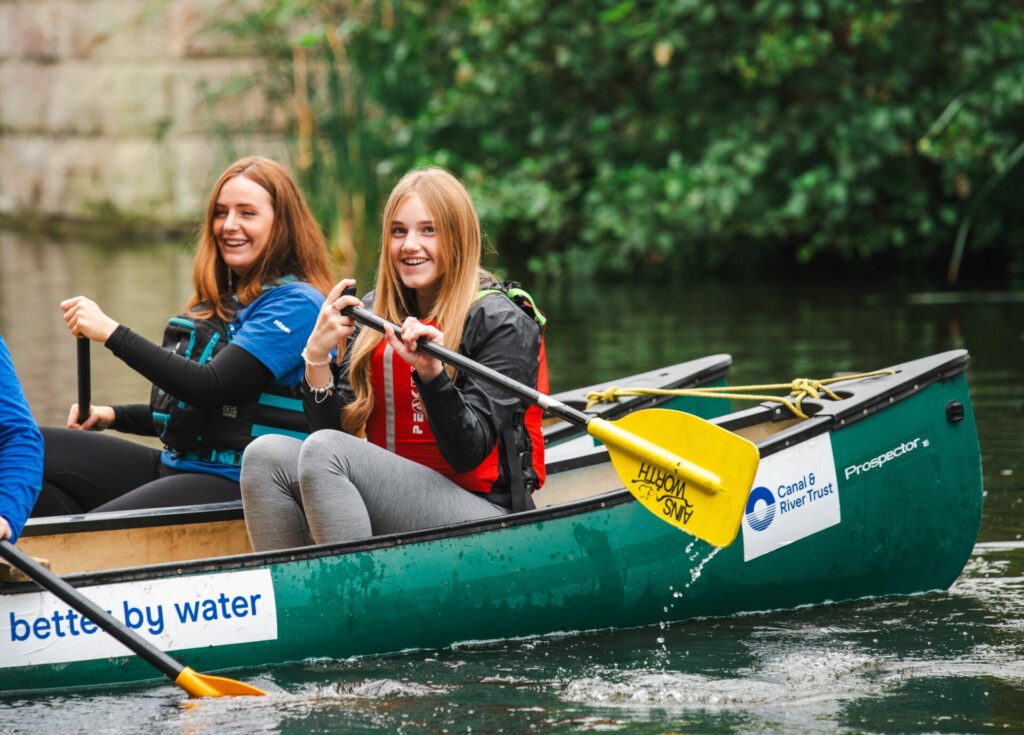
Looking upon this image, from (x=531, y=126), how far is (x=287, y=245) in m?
7.80

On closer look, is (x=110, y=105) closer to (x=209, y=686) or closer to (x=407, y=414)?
(x=407, y=414)

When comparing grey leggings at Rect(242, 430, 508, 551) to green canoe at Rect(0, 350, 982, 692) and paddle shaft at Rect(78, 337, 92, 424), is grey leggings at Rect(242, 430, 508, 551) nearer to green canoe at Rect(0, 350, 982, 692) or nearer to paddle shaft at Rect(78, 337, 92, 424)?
green canoe at Rect(0, 350, 982, 692)

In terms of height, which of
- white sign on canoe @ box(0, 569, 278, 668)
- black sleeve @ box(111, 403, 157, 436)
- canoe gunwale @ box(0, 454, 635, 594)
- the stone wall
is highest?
the stone wall

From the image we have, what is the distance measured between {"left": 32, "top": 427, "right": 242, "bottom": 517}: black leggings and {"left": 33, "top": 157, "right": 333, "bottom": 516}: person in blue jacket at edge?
0.05 ft

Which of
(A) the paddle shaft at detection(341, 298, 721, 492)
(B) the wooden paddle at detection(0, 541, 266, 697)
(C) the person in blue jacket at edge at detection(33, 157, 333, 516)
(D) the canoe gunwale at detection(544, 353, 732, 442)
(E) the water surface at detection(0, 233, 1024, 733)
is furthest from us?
(D) the canoe gunwale at detection(544, 353, 732, 442)

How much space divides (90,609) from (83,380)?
97cm

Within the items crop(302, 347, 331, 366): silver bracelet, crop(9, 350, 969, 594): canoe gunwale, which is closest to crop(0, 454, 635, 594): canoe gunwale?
crop(9, 350, 969, 594): canoe gunwale

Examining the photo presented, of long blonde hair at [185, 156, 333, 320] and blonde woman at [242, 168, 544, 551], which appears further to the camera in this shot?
long blonde hair at [185, 156, 333, 320]

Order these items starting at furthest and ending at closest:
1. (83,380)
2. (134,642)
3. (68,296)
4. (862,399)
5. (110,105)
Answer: (110,105), (68,296), (83,380), (862,399), (134,642)

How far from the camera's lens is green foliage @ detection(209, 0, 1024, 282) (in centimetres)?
1004

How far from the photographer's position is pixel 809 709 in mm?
3223

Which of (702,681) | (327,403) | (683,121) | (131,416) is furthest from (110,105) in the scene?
(702,681)

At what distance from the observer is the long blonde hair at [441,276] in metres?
3.60

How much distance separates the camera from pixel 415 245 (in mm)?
3609
